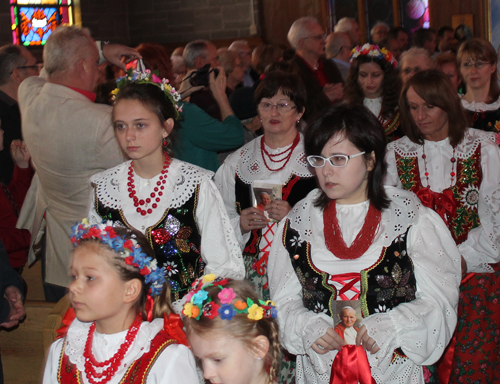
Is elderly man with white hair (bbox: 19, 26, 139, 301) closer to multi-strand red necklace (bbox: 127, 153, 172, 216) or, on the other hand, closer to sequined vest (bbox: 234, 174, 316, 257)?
multi-strand red necklace (bbox: 127, 153, 172, 216)

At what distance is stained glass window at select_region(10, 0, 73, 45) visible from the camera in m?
11.9

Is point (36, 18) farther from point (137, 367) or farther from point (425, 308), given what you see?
point (425, 308)

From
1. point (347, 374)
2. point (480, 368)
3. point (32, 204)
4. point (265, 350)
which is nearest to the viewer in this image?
point (265, 350)

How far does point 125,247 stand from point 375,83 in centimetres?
313

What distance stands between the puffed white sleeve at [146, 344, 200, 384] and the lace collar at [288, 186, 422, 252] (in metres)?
0.67

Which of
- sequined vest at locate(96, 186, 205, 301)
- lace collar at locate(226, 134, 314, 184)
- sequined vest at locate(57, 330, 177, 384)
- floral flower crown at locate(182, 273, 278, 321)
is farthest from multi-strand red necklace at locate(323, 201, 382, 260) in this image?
lace collar at locate(226, 134, 314, 184)

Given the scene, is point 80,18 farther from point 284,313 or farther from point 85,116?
point 284,313

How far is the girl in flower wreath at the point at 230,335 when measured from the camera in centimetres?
206

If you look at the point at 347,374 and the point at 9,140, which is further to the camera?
the point at 9,140

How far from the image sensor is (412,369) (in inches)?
97.1

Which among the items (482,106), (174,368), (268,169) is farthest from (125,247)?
(482,106)

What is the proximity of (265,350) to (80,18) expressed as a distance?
11.9m

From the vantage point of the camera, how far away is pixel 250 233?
3404 mm

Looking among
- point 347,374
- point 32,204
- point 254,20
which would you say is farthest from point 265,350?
point 254,20
